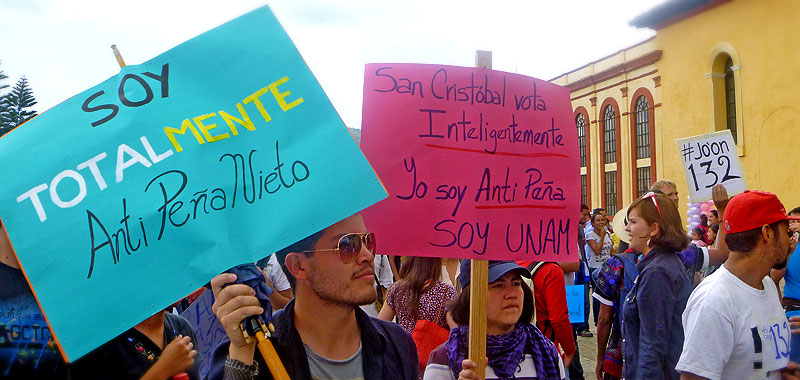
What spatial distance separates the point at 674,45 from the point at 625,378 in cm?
2158

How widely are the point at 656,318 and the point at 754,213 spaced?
39.4 inches

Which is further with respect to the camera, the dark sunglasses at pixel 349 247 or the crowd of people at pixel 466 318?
the dark sunglasses at pixel 349 247

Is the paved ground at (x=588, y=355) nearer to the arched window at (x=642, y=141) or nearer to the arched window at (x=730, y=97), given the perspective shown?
the arched window at (x=730, y=97)

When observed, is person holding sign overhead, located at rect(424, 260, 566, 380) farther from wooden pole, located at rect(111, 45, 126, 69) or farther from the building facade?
the building facade

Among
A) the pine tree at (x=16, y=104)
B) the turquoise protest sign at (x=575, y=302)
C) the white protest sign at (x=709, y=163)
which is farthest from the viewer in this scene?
the pine tree at (x=16, y=104)

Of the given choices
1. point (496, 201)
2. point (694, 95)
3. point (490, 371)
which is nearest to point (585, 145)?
point (694, 95)

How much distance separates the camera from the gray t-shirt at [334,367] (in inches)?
84.3

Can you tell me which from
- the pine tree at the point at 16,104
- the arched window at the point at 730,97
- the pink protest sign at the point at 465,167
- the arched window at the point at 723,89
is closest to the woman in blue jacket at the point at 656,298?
the pink protest sign at the point at 465,167

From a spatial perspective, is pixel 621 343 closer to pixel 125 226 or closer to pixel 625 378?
pixel 625 378

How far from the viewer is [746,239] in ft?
9.84

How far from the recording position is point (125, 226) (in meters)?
1.71

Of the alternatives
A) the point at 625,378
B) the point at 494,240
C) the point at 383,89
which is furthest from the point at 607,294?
the point at 383,89

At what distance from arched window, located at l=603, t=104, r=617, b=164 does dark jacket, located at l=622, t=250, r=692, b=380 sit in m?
25.3

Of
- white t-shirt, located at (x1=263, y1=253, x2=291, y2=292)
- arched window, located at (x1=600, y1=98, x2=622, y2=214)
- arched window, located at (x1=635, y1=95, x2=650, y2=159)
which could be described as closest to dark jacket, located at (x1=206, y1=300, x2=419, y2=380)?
white t-shirt, located at (x1=263, y1=253, x2=291, y2=292)
